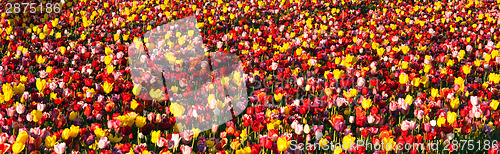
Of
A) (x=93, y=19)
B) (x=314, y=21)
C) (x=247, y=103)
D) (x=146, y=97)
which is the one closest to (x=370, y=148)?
(x=247, y=103)

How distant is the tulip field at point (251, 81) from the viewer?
3242 mm

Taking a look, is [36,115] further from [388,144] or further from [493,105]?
[493,105]

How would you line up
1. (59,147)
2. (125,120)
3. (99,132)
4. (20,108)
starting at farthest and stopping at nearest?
(20,108)
(125,120)
(99,132)
(59,147)

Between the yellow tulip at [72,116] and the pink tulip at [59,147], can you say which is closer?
→ the pink tulip at [59,147]

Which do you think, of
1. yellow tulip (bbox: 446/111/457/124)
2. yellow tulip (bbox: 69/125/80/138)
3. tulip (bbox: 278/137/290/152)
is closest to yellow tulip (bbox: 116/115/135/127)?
yellow tulip (bbox: 69/125/80/138)

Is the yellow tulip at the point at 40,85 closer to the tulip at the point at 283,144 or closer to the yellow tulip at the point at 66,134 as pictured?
the yellow tulip at the point at 66,134

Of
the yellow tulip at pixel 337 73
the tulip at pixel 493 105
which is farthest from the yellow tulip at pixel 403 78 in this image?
the tulip at pixel 493 105

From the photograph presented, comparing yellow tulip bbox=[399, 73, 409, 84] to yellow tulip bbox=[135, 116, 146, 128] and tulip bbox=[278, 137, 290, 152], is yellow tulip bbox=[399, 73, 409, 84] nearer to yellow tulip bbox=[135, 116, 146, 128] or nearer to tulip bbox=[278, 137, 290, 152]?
tulip bbox=[278, 137, 290, 152]

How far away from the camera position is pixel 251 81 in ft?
15.5

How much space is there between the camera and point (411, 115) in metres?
4.04

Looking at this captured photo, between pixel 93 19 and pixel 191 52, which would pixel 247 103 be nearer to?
pixel 191 52

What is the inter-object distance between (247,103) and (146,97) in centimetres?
106

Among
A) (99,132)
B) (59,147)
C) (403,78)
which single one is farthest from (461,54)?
(59,147)

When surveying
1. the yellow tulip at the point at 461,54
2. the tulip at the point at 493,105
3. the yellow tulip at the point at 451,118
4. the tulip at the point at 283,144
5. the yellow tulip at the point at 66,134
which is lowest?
the yellow tulip at the point at 461,54
